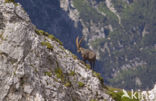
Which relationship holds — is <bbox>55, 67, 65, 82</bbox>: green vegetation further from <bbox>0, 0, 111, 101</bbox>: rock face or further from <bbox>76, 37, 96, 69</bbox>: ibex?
<bbox>76, 37, 96, 69</bbox>: ibex

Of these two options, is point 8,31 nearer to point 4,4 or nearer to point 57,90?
point 4,4

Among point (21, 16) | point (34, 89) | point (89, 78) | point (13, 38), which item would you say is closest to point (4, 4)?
point (21, 16)

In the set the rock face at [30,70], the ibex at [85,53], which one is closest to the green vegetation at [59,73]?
the rock face at [30,70]

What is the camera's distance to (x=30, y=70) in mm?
21625

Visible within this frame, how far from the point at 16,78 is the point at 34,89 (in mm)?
1349

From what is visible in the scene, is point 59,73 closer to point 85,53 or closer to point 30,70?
point 30,70

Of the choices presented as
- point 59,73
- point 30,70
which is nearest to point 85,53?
point 59,73

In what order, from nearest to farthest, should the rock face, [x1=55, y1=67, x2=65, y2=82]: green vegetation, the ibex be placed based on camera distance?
the rock face
[x1=55, y1=67, x2=65, y2=82]: green vegetation
the ibex

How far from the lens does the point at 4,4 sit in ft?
78.5

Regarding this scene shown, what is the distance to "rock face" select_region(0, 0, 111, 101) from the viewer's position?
67.4 ft

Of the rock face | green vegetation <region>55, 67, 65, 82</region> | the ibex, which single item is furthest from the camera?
the ibex

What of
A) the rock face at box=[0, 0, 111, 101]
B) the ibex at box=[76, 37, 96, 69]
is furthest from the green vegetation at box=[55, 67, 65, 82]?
the ibex at box=[76, 37, 96, 69]

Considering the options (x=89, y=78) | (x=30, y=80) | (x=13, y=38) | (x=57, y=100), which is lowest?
(x=89, y=78)

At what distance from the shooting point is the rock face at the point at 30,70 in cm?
2053
